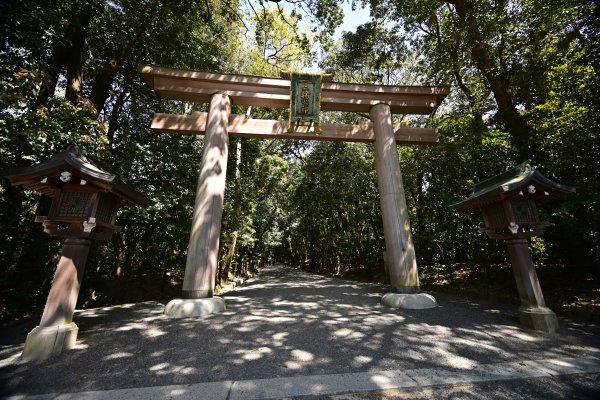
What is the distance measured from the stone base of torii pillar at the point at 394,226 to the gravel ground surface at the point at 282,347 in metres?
0.44

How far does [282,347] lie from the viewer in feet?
11.3

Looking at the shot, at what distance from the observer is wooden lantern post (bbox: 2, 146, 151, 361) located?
3373 millimetres

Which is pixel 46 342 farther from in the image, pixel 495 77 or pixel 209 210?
pixel 495 77

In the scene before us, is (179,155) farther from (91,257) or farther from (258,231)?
(258,231)

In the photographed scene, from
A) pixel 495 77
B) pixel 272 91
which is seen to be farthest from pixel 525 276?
pixel 272 91

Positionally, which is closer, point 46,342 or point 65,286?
point 46,342

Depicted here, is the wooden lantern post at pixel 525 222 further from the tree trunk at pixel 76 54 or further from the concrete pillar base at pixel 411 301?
the tree trunk at pixel 76 54

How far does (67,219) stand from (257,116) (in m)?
11.3

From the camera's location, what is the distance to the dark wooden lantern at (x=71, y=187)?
3521mm

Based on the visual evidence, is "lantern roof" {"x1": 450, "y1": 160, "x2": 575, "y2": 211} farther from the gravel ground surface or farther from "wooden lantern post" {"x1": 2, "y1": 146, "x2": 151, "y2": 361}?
"wooden lantern post" {"x1": 2, "y1": 146, "x2": 151, "y2": 361}

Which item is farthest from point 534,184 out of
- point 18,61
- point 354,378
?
point 18,61

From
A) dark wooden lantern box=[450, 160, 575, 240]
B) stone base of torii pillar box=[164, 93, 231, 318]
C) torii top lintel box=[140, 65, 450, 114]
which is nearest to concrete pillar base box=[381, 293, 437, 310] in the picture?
dark wooden lantern box=[450, 160, 575, 240]

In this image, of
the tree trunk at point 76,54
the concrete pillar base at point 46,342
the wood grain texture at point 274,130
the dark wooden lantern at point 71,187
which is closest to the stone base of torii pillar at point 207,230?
the wood grain texture at point 274,130

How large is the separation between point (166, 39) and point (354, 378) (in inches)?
441
